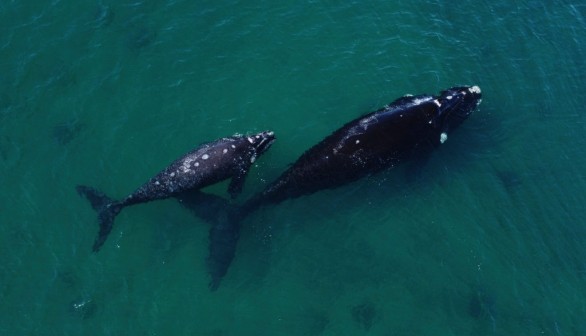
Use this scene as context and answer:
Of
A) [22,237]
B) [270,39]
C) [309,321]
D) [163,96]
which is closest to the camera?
[309,321]

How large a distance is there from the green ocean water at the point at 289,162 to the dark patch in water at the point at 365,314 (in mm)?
82

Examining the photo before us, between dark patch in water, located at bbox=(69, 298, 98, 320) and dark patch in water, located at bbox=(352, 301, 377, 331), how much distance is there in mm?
14638

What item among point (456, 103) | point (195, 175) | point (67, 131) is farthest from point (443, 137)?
point (67, 131)

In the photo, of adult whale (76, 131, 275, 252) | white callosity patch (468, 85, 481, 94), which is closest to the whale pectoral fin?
adult whale (76, 131, 275, 252)

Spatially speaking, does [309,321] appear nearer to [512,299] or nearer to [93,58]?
[512,299]

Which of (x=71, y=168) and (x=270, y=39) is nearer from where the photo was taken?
(x=71, y=168)

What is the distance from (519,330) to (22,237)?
96.2 ft

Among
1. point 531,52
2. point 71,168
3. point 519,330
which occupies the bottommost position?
point 519,330

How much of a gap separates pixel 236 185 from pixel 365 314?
11046 mm

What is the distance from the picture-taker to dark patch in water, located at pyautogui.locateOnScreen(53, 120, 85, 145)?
117 feet

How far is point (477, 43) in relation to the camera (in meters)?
41.0

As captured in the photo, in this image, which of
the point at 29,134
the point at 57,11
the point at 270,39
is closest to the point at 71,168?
the point at 29,134

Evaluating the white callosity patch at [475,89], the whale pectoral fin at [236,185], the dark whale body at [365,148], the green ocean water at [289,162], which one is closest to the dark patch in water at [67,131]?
the green ocean water at [289,162]

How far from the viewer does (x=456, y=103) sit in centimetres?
3609
